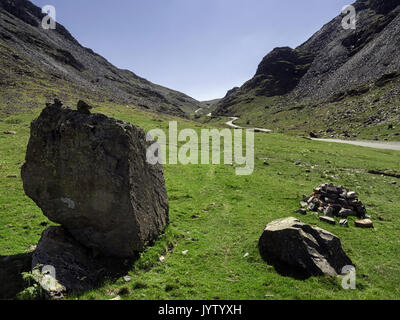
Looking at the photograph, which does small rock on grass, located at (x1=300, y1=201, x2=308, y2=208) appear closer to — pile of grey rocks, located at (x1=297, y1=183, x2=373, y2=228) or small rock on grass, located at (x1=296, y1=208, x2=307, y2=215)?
pile of grey rocks, located at (x1=297, y1=183, x2=373, y2=228)

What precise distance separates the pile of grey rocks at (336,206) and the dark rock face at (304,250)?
18.3 ft

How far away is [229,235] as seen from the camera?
15023mm

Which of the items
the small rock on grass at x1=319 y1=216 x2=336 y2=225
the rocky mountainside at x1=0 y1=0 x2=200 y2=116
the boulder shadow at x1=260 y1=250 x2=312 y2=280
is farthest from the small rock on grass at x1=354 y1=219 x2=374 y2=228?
the rocky mountainside at x1=0 y1=0 x2=200 y2=116

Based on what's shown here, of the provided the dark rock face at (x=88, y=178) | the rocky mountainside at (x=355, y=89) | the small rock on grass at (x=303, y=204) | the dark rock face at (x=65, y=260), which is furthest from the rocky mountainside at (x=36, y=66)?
the rocky mountainside at (x=355, y=89)

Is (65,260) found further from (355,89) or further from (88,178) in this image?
(355,89)

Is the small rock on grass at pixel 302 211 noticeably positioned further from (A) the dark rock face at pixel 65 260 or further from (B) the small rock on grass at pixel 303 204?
(A) the dark rock face at pixel 65 260

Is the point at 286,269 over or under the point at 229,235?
under

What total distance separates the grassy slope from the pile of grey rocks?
76cm

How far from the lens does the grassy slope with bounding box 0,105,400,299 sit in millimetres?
9922

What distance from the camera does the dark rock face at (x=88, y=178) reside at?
11.2m

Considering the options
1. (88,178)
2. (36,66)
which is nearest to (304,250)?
(88,178)

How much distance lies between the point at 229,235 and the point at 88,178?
892 centimetres
